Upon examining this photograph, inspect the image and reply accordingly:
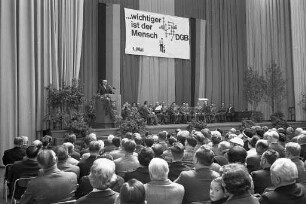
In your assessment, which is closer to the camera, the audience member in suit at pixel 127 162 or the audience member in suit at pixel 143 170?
the audience member in suit at pixel 143 170

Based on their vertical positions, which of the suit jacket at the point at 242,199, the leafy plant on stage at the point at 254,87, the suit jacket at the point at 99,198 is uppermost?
the leafy plant on stage at the point at 254,87

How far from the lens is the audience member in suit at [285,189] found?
264cm

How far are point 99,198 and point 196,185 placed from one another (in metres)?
1.02

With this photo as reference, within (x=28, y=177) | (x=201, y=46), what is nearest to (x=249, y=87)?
(x=201, y=46)

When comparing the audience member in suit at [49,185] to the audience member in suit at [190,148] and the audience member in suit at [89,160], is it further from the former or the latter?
the audience member in suit at [190,148]

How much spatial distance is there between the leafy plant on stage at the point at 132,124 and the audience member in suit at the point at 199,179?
26.0ft

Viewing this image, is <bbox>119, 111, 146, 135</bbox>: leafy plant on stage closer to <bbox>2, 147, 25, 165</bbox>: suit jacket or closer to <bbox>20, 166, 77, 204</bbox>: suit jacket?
<bbox>2, 147, 25, 165</bbox>: suit jacket

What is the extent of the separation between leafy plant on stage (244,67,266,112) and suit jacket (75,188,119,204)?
50.6 ft

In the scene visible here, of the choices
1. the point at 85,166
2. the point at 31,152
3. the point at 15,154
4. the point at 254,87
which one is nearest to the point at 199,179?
the point at 85,166

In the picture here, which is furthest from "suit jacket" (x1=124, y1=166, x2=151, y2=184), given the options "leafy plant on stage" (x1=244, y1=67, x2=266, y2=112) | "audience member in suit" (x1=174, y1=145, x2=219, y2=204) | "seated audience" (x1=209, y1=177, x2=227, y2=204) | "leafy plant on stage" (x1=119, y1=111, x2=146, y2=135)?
"leafy plant on stage" (x1=244, y1=67, x2=266, y2=112)

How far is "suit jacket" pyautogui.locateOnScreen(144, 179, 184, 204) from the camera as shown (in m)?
2.96

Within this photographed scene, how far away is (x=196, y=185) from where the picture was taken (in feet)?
10.7

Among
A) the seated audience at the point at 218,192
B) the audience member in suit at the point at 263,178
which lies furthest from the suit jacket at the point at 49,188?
the audience member in suit at the point at 263,178

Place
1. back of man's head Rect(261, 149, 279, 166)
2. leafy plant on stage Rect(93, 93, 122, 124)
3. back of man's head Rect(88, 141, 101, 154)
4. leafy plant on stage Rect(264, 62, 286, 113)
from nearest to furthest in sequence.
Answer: back of man's head Rect(261, 149, 279, 166), back of man's head Rect(88, 141, 101, 154), leafy plant on stage Rect(93, 93, 122, 124), leafy plant on stage Rect(264, 62, 286, 113)
